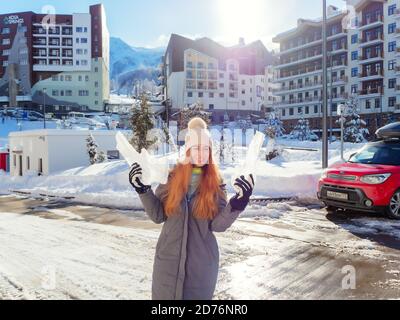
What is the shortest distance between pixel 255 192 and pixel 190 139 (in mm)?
9443

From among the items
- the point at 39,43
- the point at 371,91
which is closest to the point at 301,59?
the point at 371,91

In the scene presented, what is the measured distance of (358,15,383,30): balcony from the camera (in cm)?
5259

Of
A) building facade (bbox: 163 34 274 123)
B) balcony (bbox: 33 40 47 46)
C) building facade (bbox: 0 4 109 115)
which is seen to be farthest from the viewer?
balcony (bbox: 33 40 47 46)

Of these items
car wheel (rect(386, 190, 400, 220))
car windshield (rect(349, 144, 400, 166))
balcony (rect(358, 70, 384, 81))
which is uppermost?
balcony (rect(358, 70, 384, 81))

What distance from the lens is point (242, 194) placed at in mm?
2705

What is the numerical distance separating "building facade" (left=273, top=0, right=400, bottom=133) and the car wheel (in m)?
38.1

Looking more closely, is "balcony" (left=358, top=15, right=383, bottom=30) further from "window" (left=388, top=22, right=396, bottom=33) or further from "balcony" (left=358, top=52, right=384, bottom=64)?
"balcony" (left=358, top=52, right=384, bottom=64)

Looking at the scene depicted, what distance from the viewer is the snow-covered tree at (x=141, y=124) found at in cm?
1992

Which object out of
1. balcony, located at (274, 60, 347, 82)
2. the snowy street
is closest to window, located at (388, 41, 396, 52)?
balcony, located at (274, 60, 347, 82)

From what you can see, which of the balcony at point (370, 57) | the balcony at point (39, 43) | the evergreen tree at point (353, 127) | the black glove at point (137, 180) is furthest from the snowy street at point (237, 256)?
the balcony at point (39, 43)

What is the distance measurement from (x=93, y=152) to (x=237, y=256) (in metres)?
17.8

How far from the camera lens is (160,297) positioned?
2674 millimetres
